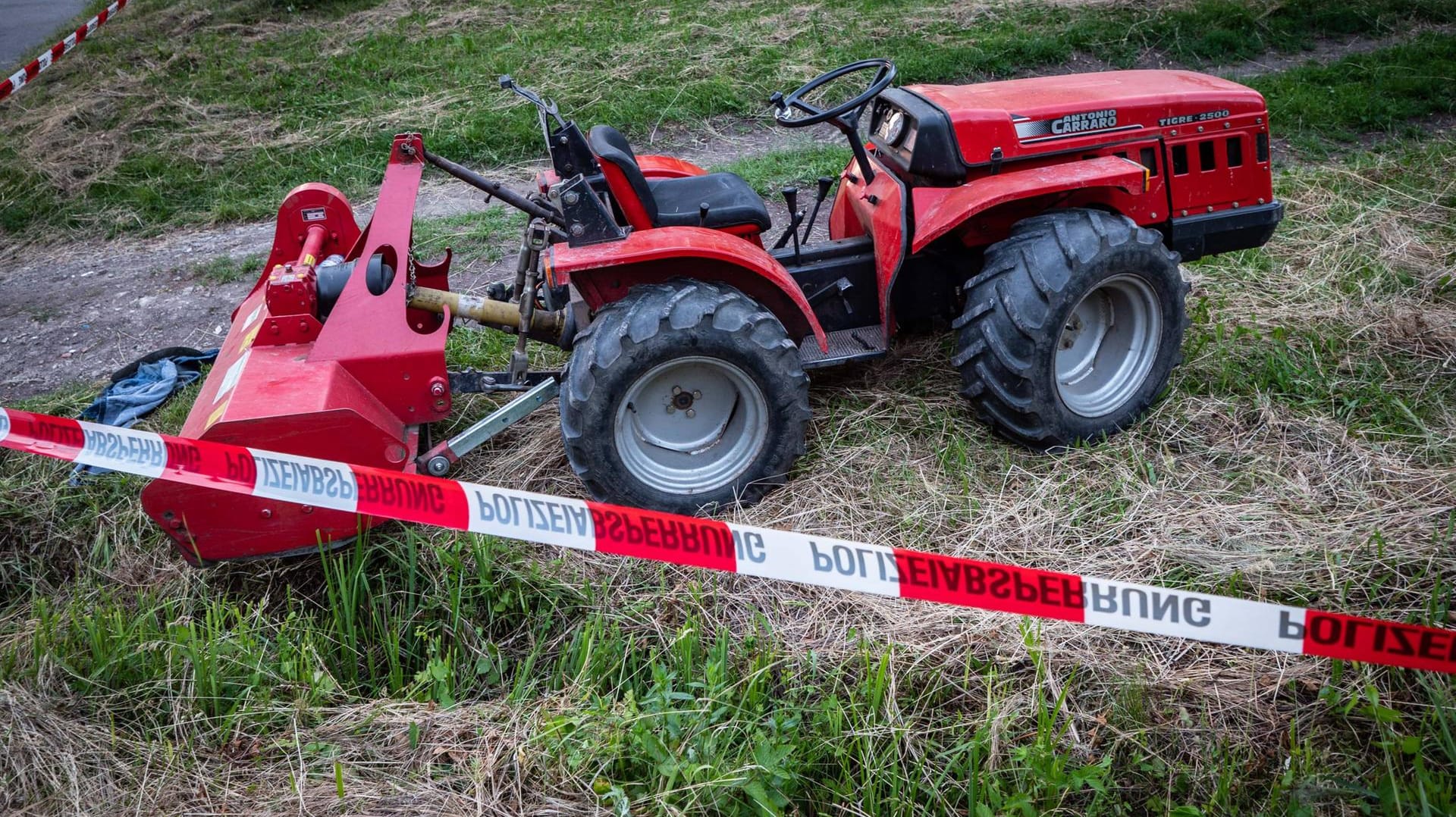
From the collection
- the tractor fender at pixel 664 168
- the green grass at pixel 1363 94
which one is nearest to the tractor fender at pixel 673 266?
the tractor fender at pixel 664 168

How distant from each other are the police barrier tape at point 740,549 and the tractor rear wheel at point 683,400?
2.27 ft

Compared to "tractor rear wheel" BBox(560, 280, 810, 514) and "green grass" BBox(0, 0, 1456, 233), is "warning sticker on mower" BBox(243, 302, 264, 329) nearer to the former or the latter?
"tractor rear wheel" BBox(560, 280, 810, 514)

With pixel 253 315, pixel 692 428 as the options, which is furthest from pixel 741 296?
pixel 253 315

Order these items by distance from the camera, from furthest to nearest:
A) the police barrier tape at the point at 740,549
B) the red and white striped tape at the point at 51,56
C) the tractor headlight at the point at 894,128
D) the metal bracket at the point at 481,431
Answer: the red and white striped tape at the point at 51,56 → the tractor headlight at the point at 894,128 → the metal bracket at the point at 481,431 → the police barrier tape at the point at 740,549

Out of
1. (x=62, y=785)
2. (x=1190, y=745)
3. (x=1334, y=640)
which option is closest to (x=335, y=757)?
(x=62, y=785)

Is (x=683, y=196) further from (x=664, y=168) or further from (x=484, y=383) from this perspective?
(x=484, y=383)

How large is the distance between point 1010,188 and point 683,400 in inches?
56.0

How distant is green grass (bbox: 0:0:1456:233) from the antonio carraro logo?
463 centimetres

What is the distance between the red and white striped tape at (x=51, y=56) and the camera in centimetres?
853

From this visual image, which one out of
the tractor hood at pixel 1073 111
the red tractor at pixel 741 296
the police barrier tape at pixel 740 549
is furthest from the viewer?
the tractor hood at pixel 1073 111

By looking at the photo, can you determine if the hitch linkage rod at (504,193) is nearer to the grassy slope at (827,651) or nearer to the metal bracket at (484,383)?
the metal bracket at (484,383)

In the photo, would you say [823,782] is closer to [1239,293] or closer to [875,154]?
[875,154]

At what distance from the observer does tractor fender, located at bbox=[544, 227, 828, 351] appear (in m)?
3.31

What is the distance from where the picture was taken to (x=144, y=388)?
4582 mm
